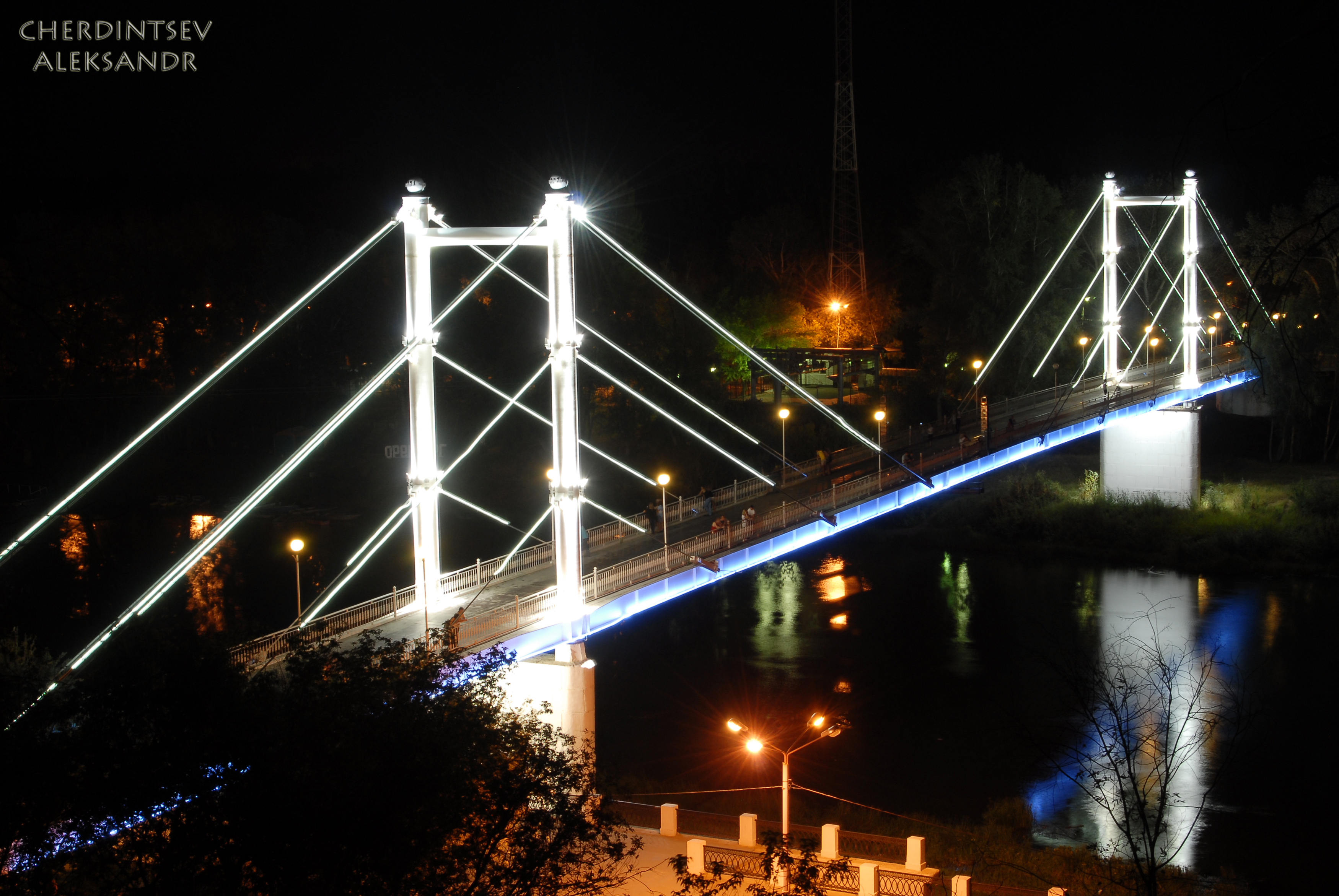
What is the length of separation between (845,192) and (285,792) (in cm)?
3073

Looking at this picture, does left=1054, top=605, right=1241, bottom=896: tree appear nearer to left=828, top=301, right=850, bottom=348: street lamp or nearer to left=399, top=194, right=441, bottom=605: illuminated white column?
left=399, top=194, right=441, bottom=605: illuminated white column

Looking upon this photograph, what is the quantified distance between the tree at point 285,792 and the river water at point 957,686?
1.51 meters

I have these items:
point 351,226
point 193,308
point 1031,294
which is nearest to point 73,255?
point 193,308

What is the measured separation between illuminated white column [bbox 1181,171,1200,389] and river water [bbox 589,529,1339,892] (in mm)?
6077

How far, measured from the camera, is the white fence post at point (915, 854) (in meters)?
9.41

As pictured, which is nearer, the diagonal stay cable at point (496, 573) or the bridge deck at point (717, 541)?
the bridge deck at point (717, 541)

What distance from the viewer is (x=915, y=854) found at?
9.42m

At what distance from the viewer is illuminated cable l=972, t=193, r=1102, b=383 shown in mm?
28281

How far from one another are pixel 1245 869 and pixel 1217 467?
21593 millimetres

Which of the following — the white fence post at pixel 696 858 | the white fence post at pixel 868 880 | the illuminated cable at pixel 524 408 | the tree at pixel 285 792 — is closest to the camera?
the tree at pixel 285 792

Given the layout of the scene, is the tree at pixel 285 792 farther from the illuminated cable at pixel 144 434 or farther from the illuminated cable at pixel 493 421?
the illuminated cable at pixel 493 421

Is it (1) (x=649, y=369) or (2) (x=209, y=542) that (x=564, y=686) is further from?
A: (1) (x=649, y=369)

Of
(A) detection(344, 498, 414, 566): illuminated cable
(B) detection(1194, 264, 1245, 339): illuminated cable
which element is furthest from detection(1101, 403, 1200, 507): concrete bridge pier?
(A) detection(344, 498, 414, 566): illuminated cable

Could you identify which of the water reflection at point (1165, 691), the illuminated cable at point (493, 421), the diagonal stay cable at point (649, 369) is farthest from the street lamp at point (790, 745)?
the illuminated cable at point (493, 421)
